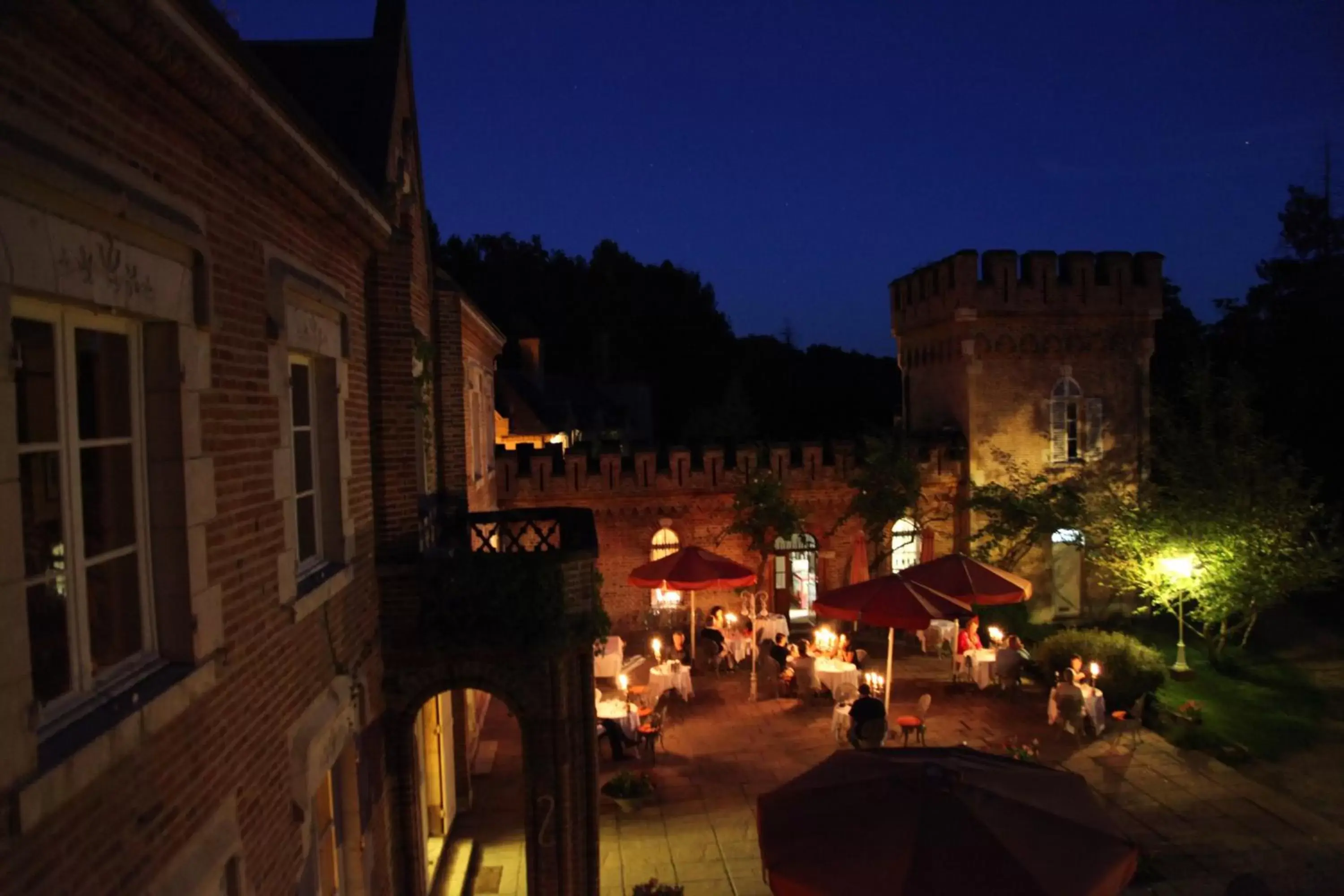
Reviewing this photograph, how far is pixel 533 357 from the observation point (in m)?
46.5

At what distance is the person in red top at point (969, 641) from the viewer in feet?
53.7

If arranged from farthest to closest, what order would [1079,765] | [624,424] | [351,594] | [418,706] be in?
1. [624,424]
2. [1079,765]
3. [418,706]
4. [351,594]

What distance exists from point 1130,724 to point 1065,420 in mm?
9087

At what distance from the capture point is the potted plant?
11695mm

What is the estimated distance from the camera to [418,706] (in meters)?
7.72

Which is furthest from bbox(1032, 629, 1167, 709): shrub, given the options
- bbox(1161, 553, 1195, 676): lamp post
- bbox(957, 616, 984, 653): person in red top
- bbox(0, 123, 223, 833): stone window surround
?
bbox(0, 123, 223, 833): stone window surround

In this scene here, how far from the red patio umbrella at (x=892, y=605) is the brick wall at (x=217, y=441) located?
804 cm

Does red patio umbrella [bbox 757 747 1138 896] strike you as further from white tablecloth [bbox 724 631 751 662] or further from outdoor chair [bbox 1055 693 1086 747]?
white tablecloth [bbox 724 631 751 662]

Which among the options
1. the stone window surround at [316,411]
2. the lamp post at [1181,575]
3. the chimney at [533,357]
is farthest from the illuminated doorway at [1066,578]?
the chimney at [533,357]

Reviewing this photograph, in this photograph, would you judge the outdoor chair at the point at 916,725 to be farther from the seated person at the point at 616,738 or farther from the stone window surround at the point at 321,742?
the stone window surround at the point at 321,742

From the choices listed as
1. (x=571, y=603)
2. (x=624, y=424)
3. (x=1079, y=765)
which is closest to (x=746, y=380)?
(x=624, y=424)

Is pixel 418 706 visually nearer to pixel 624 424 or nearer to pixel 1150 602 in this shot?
pixel 1150 602

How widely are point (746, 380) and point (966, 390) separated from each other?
37052 millimetres

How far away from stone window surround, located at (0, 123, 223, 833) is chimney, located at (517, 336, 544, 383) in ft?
139
